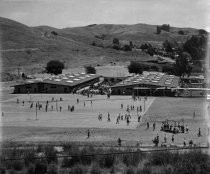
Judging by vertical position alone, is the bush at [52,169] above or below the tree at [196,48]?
below

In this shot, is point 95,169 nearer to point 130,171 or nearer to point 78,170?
point 78,170

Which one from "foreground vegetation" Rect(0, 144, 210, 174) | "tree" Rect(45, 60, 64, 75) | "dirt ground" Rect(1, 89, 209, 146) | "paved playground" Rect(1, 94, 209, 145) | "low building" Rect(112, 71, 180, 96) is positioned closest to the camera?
"foreground vegetation" Rect(0, 144, 210, 174)

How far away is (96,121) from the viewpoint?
103 feet

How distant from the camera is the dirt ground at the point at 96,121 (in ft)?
83.4

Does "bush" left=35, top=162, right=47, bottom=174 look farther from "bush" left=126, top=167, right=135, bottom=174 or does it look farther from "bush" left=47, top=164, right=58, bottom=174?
"bush" left=126, top=167, right=135, bottom=174

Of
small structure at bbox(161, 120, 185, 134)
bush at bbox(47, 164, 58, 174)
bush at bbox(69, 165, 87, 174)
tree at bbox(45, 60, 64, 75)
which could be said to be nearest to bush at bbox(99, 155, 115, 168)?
bush at bbox(69, 165, 87, 174)

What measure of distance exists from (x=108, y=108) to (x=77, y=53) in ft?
236

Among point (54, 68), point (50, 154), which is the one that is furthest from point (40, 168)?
point (54, 68)

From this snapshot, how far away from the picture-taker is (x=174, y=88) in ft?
165

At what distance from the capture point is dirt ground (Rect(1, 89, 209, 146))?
25.4 meters

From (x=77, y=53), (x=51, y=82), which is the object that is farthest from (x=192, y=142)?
(x=77, y=53)

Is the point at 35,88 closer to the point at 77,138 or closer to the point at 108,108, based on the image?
the point at 108,108

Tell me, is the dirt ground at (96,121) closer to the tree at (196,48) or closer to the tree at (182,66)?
the tree at (182,66)

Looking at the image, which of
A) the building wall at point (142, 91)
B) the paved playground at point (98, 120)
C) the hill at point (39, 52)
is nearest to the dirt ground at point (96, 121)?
the paved playground at point (98, 120)
